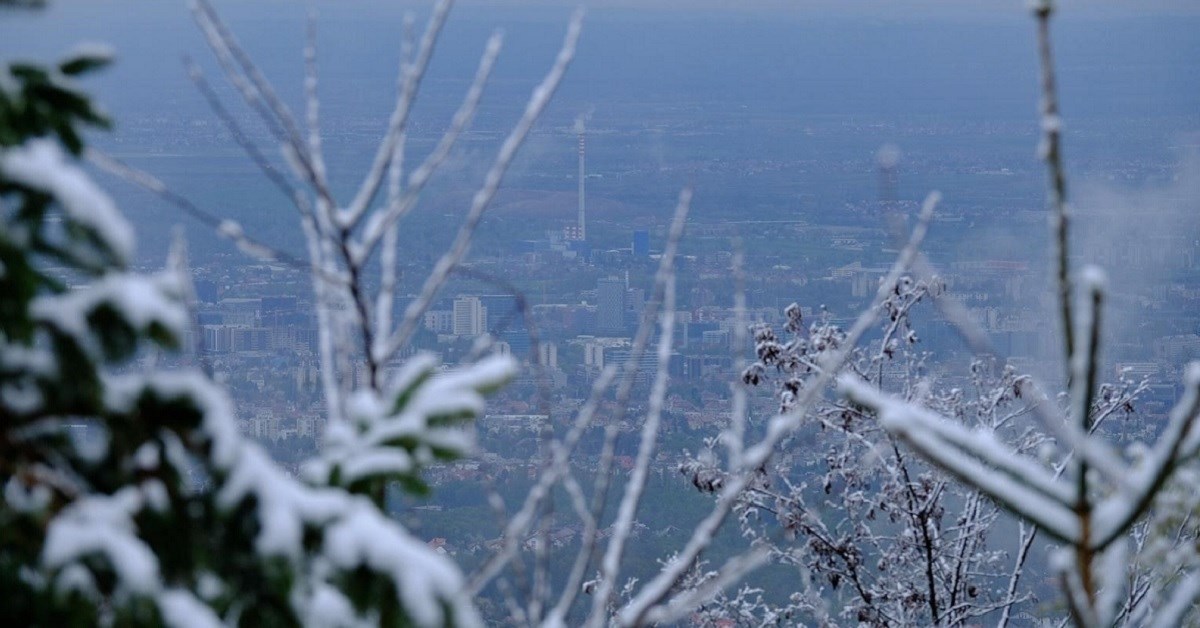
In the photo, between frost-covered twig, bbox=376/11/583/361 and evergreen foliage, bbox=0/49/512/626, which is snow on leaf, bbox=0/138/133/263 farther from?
frost-covered twig, bbox=376/11/583/361

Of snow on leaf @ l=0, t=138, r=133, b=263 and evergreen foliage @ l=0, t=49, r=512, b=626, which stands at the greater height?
snow on leaf @ l=0, t=138, r=133, b=263

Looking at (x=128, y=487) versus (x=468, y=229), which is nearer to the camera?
(x=128, y=487)

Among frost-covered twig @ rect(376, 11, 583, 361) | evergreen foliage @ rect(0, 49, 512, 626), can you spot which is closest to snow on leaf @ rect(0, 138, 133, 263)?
evergreen foliage @ rect(0, 49, 512, 626)

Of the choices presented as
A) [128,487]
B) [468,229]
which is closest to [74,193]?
[128,487]

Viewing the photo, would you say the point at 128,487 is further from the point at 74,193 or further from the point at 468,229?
the point at 468,229

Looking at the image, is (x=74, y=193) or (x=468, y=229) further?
(x=468, y=229)

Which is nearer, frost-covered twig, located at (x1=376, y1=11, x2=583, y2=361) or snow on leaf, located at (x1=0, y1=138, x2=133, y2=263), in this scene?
snow on leaf, located at (x1=0, y1=138, x2=133, y2=263)

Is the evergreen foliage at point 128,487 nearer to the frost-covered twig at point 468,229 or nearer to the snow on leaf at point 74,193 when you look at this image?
the snow on leaf at point 74,193

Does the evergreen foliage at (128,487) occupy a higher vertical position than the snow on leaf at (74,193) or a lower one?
lower

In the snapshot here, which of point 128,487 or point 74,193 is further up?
point 74,193

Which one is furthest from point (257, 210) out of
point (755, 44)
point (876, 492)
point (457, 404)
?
point (755, 44)

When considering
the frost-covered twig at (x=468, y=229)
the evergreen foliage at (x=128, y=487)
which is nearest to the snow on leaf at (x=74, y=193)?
the evergreen foliage at (x=128, y=487)
